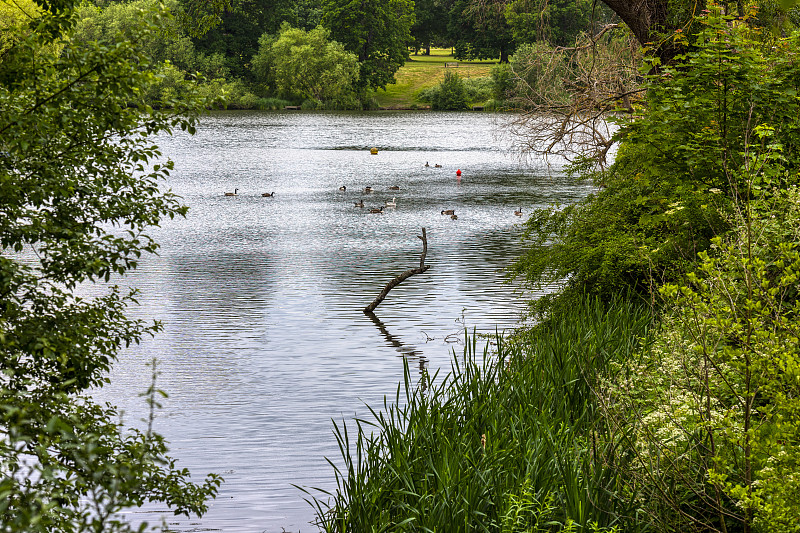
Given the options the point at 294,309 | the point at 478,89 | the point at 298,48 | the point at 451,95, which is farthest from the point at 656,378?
the point at 478,89

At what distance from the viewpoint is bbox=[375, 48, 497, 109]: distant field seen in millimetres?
88938

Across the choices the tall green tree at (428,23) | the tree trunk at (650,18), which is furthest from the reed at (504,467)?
the tall green tree at (428,23)

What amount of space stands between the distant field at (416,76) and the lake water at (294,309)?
5286 cm

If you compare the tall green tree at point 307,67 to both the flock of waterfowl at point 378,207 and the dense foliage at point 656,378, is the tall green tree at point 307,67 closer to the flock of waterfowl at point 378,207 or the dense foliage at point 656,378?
the flock of waterfowl at point 378,207

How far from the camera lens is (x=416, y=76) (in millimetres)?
96375

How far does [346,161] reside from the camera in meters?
42.9

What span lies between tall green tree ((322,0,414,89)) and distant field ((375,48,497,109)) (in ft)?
6.54

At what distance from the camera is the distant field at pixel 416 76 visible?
292ft

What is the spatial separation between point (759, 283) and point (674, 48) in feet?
24.6

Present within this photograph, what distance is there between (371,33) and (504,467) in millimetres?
89948

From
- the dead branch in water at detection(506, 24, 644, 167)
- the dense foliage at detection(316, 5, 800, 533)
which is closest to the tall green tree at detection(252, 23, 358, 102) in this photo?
the dead branch in water at detection(506, 24, 644, 167)

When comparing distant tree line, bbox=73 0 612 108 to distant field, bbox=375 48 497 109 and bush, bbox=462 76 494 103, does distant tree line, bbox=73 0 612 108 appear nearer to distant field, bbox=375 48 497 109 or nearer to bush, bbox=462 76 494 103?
distant field, bbox=375 48 497 109

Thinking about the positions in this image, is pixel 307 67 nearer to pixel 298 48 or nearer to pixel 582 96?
pixel 298 48

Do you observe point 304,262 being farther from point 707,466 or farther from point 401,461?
point 707,466
